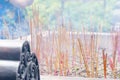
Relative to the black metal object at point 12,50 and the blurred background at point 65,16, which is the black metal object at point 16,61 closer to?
the black metal object at point 12,50

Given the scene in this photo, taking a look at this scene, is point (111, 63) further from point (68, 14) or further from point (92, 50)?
point (68, 14)

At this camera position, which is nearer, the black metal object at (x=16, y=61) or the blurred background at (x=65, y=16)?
the black metal object at (x=16, y=61)

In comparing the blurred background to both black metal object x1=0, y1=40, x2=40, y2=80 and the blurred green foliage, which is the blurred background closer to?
the blurred green foliage

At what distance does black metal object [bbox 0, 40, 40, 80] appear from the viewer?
3.52ft

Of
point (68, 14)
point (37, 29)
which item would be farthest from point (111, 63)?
point (37, 29)

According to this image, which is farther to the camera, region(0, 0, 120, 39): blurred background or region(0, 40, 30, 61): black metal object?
region(0, 0, 120, 39): blurred background

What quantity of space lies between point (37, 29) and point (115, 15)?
73cm

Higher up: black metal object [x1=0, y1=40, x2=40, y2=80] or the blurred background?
the blurred background

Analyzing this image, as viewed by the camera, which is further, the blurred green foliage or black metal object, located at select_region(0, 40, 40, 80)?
the blurred green foliage

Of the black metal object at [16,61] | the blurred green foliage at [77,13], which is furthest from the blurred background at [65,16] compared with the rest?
the black metal object at [16,61]

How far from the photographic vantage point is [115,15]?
213 cm

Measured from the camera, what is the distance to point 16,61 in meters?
1.12

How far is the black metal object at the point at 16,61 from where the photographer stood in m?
1.07

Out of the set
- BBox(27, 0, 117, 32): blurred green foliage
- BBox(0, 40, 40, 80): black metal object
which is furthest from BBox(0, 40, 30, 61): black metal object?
BBox(27, 0, 117, 32): blurred green foliage
